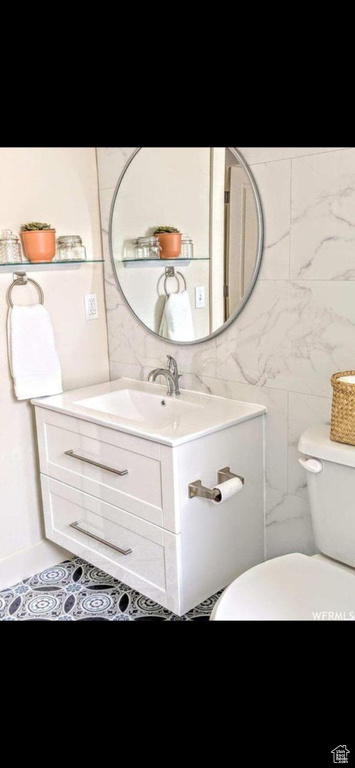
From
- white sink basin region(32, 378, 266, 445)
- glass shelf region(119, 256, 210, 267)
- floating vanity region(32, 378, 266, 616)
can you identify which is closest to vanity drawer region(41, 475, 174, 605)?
floating vanity region(32, 378, 266, 616)

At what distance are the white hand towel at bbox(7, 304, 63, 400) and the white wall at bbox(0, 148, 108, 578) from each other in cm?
4

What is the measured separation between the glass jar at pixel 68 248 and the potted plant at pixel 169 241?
1.00 ft

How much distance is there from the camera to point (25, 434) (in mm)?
2182

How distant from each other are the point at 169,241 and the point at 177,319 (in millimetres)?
272

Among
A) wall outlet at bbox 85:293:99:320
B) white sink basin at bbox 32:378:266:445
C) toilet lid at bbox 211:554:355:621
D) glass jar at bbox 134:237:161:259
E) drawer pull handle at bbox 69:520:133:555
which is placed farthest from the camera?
wall outlet at bbox 85:293:99:320

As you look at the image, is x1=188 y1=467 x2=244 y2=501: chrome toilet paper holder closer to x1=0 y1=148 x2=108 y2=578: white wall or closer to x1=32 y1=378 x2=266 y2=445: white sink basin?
x1=32 y1=378 x2=266 y2=445: white sink basin

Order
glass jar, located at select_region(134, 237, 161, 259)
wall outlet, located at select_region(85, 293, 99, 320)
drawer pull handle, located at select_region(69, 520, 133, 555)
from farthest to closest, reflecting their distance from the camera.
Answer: wall outlet, located at select_region(85, 293, 99, 320)
glass jar, located at select_region(134, 237, 161, 259)
drawer pull handle, located at select_region(69, 520, 133, 555)

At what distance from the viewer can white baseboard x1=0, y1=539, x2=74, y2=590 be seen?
7.13ft

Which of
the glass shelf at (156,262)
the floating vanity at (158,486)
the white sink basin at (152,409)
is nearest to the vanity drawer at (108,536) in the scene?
the floating vanity at (158,486)

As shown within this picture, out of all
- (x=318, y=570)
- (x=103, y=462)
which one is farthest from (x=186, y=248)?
(x=318, y=570)
